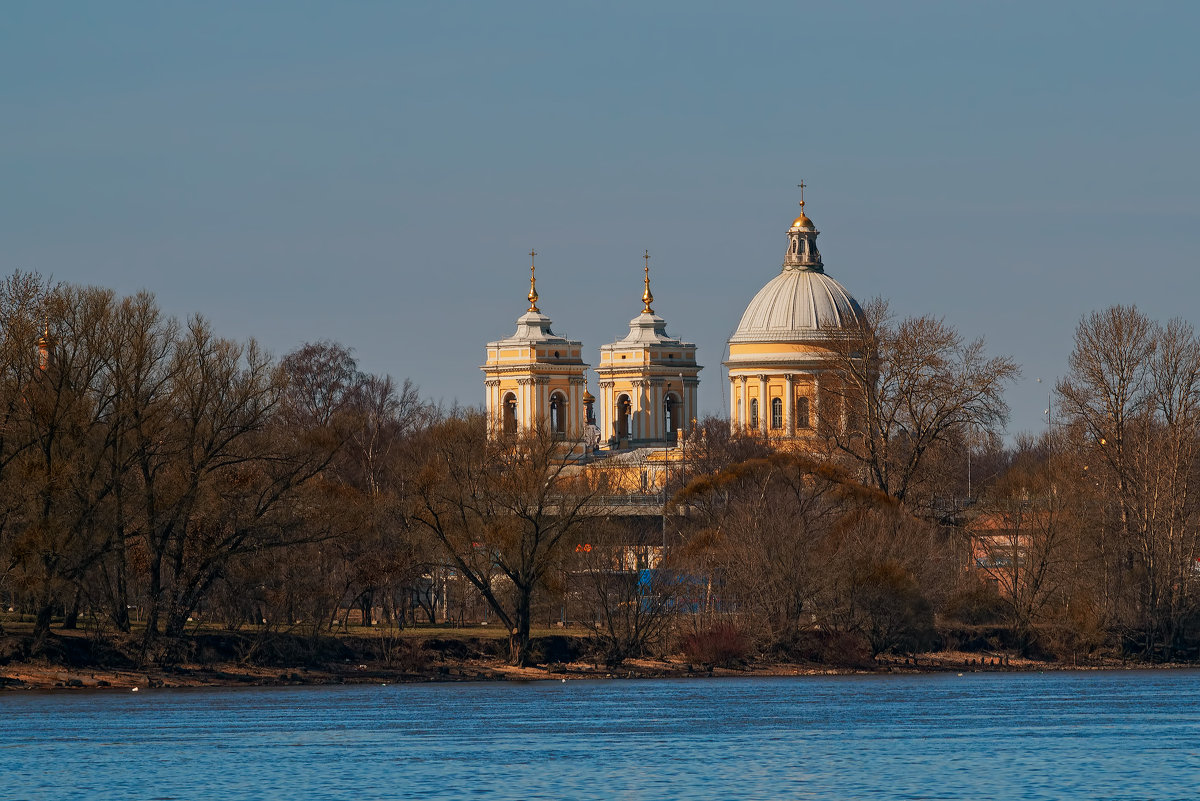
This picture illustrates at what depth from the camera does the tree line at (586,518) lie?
185ft

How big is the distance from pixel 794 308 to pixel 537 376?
1567cm

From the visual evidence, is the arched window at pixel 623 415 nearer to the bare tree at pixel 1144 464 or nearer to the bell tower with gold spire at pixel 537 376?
the bell tower with gold spire at pixel 537 376

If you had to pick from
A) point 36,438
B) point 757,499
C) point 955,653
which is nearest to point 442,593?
point 757,499

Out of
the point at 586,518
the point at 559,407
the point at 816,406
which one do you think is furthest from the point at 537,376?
the point at 586,518

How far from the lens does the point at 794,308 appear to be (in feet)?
373

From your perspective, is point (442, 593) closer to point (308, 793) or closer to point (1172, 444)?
point (1172, 444)

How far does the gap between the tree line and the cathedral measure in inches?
1221

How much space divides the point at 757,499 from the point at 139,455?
20.4 meters

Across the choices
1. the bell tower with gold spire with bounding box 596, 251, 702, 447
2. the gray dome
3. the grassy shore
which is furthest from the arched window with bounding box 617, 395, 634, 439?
the grassy shore

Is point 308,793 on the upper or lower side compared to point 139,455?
lower

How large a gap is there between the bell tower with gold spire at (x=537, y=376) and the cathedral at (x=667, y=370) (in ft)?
0.17

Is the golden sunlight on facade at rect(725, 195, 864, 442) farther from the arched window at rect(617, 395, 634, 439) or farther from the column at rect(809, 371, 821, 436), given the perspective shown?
the arched window at rect(617, 395, 634, 439)

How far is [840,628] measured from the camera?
6494 cm

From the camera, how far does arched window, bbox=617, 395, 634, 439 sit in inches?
4985
